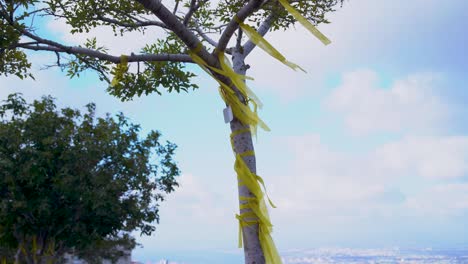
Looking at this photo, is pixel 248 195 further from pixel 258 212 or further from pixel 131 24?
pixel 131 24

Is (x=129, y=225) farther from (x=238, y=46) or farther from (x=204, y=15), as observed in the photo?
(x=238, y=46)

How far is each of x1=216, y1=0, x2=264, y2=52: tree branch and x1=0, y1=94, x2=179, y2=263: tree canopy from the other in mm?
5289

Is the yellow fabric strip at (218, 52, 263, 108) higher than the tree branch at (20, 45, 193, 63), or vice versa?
the tree branch at (20, 45, 193, 63)

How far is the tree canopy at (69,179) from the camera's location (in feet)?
28.0

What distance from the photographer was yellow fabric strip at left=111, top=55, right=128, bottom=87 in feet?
13.5

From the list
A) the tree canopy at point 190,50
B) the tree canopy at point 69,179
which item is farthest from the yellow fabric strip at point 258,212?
the tree canopy at point 69,179

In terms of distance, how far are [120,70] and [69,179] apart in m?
4.36

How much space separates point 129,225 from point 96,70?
16.5 feet

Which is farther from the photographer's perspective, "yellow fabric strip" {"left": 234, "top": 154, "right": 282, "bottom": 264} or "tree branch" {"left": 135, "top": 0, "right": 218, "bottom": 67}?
"yellow fabric strip" {"left": 234, "top": 154, "right": 282, "bottom": 264}

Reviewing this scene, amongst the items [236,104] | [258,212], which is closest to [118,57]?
[236,104]

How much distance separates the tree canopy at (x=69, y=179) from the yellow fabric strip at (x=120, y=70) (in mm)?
4100

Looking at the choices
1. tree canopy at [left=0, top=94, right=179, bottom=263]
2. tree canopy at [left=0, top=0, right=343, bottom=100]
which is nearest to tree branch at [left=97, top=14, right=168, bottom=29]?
tree canopy at [left=0, top=0, right=343, bottom=100]

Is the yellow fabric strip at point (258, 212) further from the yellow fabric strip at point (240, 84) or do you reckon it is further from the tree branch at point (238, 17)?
the tree branch at point (238, 17)

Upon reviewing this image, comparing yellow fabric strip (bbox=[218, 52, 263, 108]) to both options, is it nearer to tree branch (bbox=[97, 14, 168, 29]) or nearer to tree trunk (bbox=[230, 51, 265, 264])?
tree trunk (bbox=[230, 51, 265, 264])
